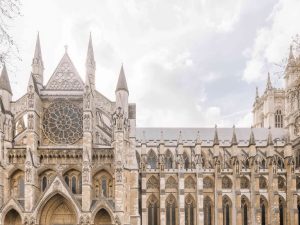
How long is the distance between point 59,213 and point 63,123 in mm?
9416

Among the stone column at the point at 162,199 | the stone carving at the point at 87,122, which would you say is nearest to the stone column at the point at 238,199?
the stone column at the point at 162,199

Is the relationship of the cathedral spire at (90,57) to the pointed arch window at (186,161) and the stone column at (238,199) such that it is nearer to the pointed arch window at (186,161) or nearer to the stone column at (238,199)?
the pointed arch window at (186,161)

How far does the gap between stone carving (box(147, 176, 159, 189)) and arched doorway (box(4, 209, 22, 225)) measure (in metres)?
20.2

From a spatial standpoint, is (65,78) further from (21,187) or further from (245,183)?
(245,183)

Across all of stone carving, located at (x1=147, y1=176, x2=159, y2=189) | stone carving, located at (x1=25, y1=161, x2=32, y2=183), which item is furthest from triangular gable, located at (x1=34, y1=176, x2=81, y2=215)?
stone carving, located at (x1=147, y1=176, x2=159, y2=189)

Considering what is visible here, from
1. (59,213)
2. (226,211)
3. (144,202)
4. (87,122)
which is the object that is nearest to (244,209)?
(226,211)

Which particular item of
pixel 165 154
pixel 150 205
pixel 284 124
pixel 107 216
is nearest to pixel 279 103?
pixel 284 124

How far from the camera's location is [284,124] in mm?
74312

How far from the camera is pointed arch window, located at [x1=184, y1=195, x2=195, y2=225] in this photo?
60.8 metres

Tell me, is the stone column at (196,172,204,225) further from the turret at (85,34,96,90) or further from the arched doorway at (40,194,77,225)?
the turret at (85,34,96,90)

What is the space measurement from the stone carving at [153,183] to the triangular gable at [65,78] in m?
17.9

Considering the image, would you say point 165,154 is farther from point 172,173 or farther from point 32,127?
point 32,127

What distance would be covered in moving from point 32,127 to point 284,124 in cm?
4378

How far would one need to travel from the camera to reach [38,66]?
50500 millimetres
